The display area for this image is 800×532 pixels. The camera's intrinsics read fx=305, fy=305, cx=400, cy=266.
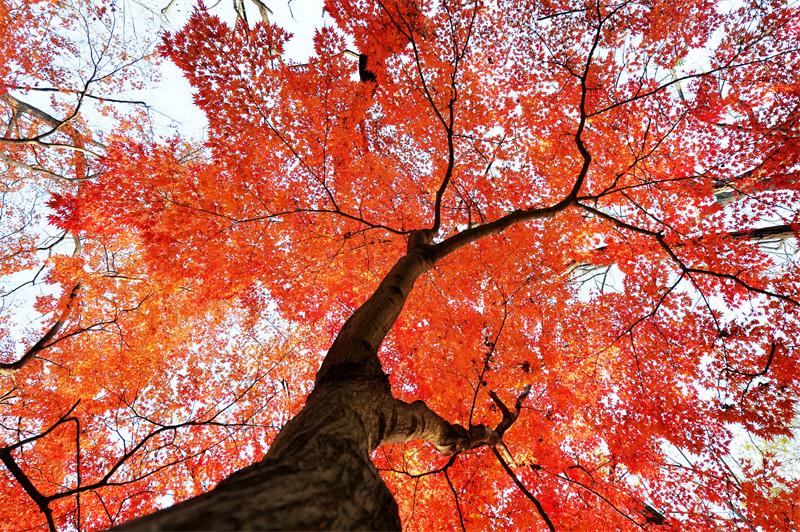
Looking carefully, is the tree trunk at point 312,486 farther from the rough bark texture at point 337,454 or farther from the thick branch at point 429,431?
the thick branch at point 429,431

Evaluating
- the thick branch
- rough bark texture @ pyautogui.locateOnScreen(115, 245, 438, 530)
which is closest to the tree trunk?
rough bark texture @ pyautogui.locateOnScreen(115, 245, 438, 530)

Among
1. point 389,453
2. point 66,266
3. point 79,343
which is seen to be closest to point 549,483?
point 389,453

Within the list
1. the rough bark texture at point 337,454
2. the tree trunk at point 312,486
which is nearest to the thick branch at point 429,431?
the rough bark texture at point 337,454

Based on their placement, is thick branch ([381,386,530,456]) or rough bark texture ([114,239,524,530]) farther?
thick branch ([381,386,530,456])

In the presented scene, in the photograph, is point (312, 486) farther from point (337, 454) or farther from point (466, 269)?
point (466, 269)

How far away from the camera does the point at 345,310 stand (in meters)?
10.4

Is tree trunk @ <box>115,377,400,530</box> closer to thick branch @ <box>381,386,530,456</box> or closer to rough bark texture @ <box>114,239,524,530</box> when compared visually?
rough bark texture @ <box>114,239,524,530</box>

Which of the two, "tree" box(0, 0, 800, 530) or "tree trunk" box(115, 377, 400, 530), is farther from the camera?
"tree" box(0, 0, 800, 530)

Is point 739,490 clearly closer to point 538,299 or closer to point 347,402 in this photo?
point 538,299

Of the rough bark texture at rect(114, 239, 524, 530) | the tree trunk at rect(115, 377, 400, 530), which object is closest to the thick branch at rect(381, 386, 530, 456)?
the rough bark texture at rect(114, 239, 524, 530)

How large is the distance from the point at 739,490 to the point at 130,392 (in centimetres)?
1607

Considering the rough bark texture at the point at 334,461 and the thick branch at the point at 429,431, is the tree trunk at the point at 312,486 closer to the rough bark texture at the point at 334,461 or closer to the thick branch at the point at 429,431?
the rough bark texture at the point at 334,461

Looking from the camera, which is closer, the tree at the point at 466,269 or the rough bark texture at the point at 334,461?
the rough bark texture at the point at 334,461

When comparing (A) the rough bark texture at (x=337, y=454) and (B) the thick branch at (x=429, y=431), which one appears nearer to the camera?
(A) the rough bark texture at (x=337, y=454)
